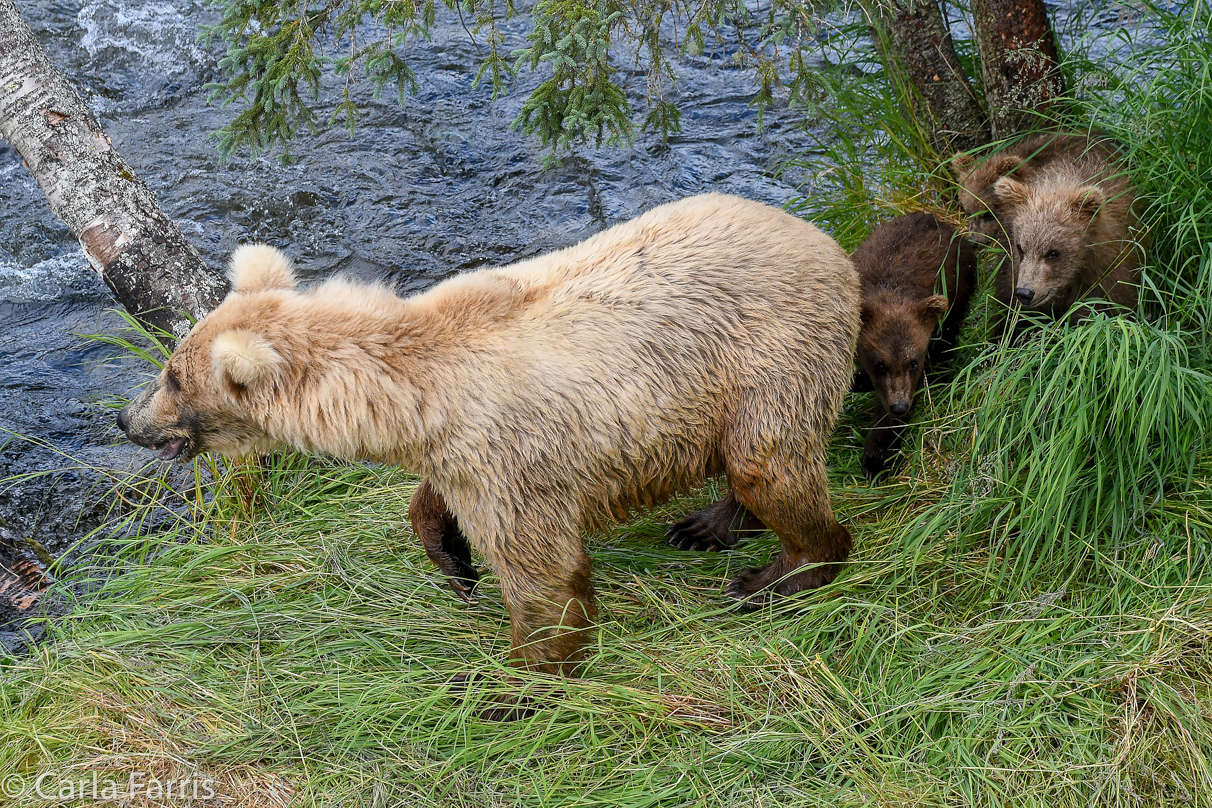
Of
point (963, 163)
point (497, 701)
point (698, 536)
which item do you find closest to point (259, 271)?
point (497, 701)

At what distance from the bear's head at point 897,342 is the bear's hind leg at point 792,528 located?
0.83 m

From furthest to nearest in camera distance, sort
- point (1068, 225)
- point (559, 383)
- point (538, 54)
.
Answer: point (1068, 225) < point (538, 54) < point (559, 383)

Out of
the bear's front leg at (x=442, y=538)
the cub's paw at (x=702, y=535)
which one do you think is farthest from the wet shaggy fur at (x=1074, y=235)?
the bear's front leg at (x=442, y=538)

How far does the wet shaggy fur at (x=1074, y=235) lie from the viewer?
472 centimetres

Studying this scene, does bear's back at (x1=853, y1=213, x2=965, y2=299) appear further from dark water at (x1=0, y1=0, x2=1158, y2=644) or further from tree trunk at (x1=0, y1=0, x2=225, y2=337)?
tree trunk at (x1=0, y1=0, x2=225, y2=337)

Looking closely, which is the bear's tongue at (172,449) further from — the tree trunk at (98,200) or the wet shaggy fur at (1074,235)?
the wet shaggy fur at (1074,235)

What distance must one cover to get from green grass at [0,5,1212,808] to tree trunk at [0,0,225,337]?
1.09 metres

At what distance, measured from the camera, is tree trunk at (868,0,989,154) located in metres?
5.92

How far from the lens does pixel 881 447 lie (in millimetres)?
5047

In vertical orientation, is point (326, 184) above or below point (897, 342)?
above

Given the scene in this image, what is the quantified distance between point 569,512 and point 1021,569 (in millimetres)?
1820

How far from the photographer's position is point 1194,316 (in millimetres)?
4352

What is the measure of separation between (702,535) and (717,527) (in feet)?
0.26

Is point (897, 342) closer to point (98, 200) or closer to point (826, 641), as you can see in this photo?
point (826, 641)
